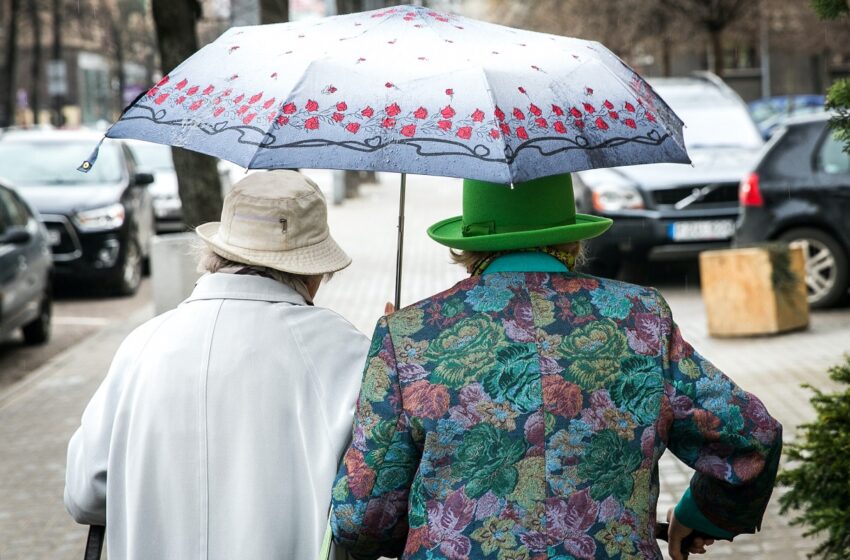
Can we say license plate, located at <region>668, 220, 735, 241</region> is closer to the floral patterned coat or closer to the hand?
the hand

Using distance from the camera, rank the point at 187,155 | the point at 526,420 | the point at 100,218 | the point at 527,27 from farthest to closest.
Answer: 1. the point at 527,27
2. the point at 100,218
3. the point at 187,155
4. the point at 526,420

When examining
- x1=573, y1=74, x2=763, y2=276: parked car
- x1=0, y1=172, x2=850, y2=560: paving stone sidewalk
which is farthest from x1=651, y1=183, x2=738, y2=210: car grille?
x1=0, y1=172, x2=850, y2=560: paving stone sidewalk

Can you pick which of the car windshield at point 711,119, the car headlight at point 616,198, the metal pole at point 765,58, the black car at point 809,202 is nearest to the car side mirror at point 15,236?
the car headlight at point 616,198

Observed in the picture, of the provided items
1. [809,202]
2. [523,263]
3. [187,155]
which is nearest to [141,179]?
[187,155]

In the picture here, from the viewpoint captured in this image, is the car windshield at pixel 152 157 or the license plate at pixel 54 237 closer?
the license plate at pixel 54 237

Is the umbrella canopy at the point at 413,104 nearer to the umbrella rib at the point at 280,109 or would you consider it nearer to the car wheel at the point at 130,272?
the umbrella rib at the point at 280,109

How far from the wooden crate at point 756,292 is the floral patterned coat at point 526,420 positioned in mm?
7770

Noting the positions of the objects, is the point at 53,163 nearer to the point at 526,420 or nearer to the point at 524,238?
the point at 524,238

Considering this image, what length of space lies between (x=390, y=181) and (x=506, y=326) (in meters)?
33.4

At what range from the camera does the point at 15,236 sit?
10156mm

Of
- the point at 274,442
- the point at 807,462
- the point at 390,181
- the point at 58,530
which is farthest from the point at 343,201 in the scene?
the point at 274,442

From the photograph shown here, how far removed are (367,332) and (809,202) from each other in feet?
13.2

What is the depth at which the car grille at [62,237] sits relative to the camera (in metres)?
13.6

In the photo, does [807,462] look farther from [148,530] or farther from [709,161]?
[709,161]
